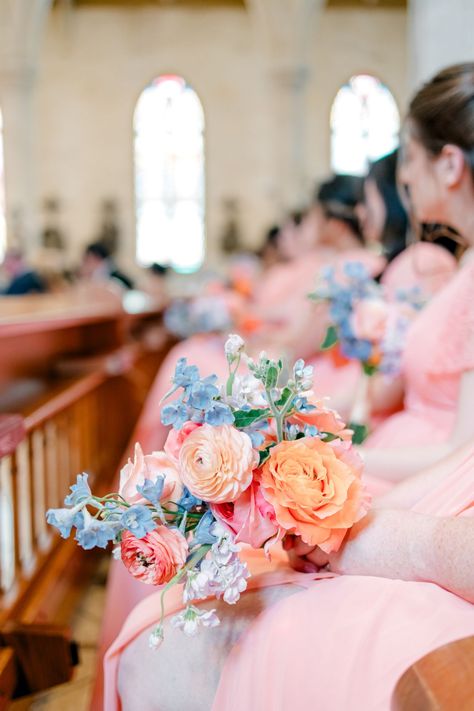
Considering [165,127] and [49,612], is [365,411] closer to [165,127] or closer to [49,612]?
[49,612]

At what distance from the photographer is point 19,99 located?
591 inches

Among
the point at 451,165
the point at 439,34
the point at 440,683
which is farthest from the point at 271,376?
the point at 439,34

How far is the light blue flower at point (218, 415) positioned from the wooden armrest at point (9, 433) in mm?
668

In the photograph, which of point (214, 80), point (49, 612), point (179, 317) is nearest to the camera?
point (49, 612)

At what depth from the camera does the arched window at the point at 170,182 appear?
59.1ft

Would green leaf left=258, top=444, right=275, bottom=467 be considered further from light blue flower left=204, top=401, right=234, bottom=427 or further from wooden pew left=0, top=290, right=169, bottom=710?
wooden pew left=0, top=290, right=169, bottom=710

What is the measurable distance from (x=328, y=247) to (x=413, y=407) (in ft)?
7.88

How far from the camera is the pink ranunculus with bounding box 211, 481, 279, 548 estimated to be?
3.92ft

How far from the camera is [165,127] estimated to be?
18.1m

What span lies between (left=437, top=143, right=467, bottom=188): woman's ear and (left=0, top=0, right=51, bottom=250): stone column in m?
13.8

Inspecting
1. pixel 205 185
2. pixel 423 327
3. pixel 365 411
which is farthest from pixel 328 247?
pixel 205 185

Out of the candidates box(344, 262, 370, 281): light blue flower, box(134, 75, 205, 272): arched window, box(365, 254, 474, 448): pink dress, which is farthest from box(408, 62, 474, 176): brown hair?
box(134, 75, 205, 272): arched window

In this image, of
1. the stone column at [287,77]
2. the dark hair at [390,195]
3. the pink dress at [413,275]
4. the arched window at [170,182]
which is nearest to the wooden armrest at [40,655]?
the pink dress at [413,275]

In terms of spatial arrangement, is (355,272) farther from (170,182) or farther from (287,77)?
(170,182)
